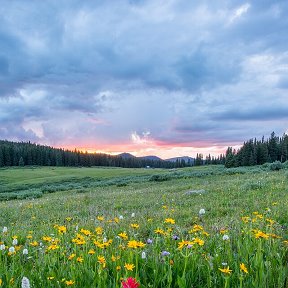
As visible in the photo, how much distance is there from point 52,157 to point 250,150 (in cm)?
11435

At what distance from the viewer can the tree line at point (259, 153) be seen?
102m

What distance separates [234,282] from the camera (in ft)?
10.1

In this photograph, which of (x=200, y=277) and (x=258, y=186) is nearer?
(x=200, y=277)

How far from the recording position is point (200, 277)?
3.29 metres

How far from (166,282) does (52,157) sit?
603ft

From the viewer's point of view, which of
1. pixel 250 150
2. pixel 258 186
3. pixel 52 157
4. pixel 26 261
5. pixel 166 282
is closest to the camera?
pixel 166 282

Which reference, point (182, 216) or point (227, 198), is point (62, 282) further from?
point (227, 198)

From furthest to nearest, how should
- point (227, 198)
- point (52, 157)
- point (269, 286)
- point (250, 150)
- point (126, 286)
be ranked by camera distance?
1. point (52, 157)
2. point (250, 150)
3. point (227, 198)
4. point (269, 286)
5. point (126, 286)

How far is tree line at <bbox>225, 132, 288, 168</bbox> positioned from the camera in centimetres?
10219

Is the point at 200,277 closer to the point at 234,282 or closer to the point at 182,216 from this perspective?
the point at 234,282

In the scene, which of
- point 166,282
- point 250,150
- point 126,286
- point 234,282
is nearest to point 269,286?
point 234,282

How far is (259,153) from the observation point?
104 m

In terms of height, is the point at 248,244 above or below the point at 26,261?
above

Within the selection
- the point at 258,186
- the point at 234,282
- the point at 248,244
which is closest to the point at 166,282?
the point at 234,282
